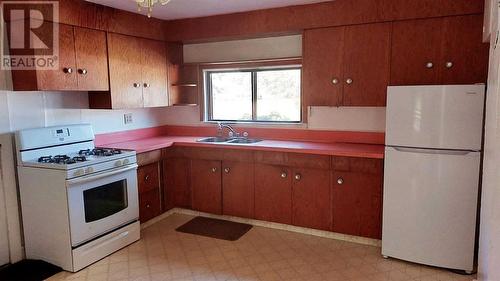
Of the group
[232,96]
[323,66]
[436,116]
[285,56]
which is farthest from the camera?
[232,96]

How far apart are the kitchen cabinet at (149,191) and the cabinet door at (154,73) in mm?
711

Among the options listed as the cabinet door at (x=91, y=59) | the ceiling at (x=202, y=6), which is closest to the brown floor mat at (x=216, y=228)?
the cabinet door at (x=91, y=59)

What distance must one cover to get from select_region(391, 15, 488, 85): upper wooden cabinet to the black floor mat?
3.17 meters

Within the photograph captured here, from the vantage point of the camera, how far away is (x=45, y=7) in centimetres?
275

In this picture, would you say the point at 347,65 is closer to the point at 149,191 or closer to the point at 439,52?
the point at 439,52

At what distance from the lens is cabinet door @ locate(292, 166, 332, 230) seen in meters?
3.25

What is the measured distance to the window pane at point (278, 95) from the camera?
385 cm

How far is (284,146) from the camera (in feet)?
11.1

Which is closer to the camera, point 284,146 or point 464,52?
point 464,52

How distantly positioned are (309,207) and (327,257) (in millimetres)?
528

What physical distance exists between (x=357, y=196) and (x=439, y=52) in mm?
1362

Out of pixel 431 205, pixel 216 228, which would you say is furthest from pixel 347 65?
pixel 216 228

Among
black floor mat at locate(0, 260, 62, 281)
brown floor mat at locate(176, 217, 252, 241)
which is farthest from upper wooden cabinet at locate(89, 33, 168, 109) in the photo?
black floor mat at locate(0, 260, 62, 281)

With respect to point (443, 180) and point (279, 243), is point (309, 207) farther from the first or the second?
point (443, 180)
